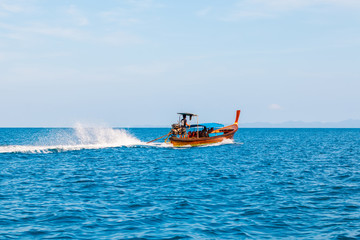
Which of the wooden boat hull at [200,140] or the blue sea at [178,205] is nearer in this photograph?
the blue sea at [178,205]

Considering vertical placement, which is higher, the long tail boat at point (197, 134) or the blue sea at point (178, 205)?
the long tail boat at point (197, 134)

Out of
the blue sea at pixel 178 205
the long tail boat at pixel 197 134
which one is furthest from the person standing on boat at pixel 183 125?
the blue sea at pixel 178 205

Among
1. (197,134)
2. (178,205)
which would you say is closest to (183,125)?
(197,134)

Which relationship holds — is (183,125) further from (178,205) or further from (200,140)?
(178,205)

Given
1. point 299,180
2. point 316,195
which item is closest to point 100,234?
point 316,195

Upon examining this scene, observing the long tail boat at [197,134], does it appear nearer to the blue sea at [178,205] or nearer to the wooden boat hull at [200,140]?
the wooden boat hull at [200,140]

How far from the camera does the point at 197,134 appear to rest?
5141 cm

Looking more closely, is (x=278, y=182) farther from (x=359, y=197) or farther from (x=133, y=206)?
(x=133, y=206)

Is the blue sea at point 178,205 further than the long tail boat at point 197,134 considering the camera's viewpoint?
No

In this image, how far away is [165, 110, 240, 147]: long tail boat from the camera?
5009 cm

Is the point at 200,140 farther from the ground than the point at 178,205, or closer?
farther from the ground

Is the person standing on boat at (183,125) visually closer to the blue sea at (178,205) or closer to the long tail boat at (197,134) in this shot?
the long tail boat at (197,134)

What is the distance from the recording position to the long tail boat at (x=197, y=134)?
50.1 metres

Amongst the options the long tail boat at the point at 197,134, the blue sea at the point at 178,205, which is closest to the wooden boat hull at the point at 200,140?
the long tail boat at the point at 197,134
